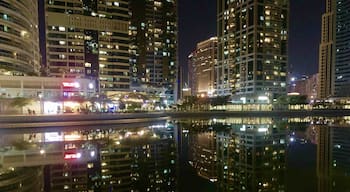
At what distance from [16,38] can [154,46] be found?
79.9 m

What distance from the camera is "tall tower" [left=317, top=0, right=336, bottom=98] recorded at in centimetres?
15944

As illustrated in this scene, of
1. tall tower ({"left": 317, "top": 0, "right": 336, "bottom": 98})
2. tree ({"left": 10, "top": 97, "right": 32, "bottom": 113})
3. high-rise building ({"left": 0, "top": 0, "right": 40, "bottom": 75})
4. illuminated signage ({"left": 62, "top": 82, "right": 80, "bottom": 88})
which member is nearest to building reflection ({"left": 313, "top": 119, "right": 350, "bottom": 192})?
tree ({"left": 10, "top": 97, "right": 32, "bottom": 113})

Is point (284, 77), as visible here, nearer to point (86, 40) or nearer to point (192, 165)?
point (86, 40)

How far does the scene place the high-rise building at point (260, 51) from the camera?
12288cm

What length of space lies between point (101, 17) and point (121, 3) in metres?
10.5

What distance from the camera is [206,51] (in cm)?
18612

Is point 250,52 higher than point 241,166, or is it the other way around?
point 250,52

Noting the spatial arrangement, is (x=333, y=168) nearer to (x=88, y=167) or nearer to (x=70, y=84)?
(x=88, y=167)

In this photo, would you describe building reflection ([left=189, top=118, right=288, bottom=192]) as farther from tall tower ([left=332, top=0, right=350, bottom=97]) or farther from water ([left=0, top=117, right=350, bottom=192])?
tall tower ([left=332, top=0, right=350, bottom=97])

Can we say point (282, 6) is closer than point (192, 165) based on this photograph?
No

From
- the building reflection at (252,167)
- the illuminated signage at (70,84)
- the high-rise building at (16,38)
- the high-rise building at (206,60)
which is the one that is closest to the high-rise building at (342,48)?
the high-rise building at (206,60)

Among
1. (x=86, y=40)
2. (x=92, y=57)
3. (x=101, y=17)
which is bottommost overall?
(x=92, y=57)

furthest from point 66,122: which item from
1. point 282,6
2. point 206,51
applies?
point 206,51

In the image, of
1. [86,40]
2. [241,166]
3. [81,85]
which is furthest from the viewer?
[86,40]
